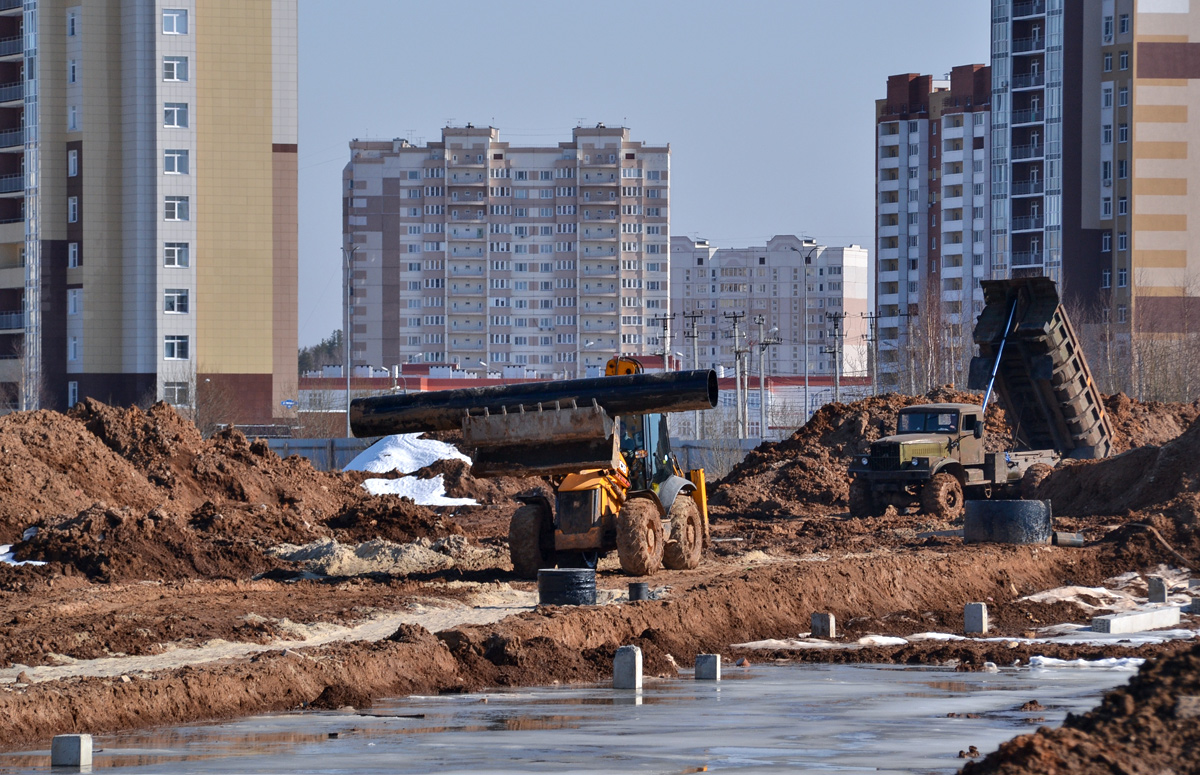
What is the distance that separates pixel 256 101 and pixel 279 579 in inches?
2215

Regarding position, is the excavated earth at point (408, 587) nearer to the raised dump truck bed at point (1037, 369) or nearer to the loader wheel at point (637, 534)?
the loader wheel at point (637, 534)

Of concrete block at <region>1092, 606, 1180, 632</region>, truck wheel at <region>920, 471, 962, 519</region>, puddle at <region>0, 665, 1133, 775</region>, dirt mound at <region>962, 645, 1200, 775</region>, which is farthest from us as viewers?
truck wheel at <region>920, 471, 962, 519</region>

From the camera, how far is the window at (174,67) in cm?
7150

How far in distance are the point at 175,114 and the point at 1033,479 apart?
5247 centimetres

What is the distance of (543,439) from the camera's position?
17281 mm

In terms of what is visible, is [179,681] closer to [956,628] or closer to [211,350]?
[956,628]

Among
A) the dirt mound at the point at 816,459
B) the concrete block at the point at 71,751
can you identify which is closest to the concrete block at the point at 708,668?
the concrete block at the point at 71,751

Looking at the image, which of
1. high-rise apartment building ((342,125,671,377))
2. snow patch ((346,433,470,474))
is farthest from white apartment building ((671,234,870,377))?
snow patch ((346,433,470,474))

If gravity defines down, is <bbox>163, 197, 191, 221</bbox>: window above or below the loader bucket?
above

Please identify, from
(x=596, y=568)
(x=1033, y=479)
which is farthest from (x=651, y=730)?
(x=1033, y=479)

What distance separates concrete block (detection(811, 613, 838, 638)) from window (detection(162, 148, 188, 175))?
6185 centimetres

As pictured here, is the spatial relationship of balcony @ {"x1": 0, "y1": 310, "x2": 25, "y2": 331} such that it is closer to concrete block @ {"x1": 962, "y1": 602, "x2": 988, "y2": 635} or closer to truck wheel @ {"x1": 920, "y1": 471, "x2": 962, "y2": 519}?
truck wheel @ {"x1": 920, "y1": 471, "x2": 962, "y2": 519}

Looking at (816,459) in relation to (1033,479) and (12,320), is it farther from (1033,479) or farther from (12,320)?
(12,320)

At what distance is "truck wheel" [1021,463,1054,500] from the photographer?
30531mm
